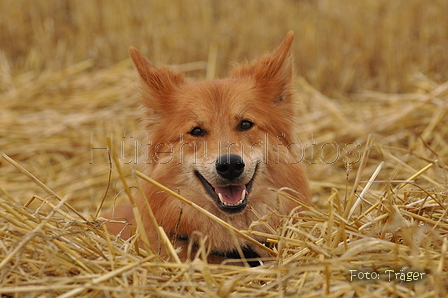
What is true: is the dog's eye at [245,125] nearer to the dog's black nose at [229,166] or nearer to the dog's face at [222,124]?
the dog's face at [222,124]

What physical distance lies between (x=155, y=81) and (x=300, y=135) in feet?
7.76

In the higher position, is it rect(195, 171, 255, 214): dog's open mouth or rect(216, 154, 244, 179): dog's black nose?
rect(216, 154, 244, 179): dog's black nose

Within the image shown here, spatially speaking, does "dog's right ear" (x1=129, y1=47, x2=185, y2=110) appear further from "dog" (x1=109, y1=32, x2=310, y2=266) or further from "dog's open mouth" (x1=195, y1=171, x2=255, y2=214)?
"dog's open mouth" (x1=195, y1=171, x2=255, y2=214)

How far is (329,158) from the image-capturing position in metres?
5.04

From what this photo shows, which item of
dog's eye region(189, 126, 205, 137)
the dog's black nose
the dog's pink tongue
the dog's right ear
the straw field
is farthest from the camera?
the dog's right ear

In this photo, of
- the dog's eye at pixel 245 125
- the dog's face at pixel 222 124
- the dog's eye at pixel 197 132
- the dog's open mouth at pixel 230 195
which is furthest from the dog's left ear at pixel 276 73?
the dog's open mouth at pixel 230 195

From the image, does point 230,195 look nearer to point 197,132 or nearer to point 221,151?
point 221,151

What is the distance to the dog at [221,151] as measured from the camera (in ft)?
9.74

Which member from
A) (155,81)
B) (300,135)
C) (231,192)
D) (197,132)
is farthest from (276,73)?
(300,135)

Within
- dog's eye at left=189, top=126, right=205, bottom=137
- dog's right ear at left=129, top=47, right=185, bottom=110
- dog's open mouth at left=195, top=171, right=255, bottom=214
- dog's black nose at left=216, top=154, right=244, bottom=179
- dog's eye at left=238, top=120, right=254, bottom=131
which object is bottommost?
dog's open mouth at left=195, top=171, right=255, bottom=214

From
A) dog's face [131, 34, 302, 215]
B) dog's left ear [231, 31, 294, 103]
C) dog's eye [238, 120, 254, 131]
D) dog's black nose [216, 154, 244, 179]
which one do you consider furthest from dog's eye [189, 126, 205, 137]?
dog's left ear [231, 31, 294, 103]

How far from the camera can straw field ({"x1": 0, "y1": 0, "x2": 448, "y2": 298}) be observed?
2148mm

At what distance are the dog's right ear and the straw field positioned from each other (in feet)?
1.88

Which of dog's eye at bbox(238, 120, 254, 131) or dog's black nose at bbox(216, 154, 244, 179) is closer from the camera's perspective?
dog's black nose at bbox(216, 154, 244, 179)
